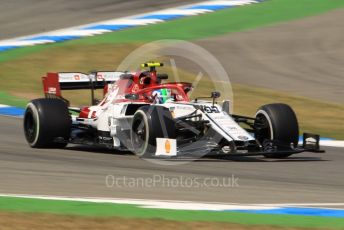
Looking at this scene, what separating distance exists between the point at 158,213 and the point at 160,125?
387 centimetres

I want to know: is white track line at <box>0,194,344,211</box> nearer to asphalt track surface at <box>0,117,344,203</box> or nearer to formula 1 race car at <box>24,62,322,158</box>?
asphalt track surface at <box>0,117,344,203</box>

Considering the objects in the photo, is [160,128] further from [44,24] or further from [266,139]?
[44,24]

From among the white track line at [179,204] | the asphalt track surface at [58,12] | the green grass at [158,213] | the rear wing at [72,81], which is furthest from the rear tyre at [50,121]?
the asphalt track surface at [58,12]

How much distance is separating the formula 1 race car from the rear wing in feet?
0.64

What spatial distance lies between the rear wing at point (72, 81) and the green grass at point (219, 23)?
10029mm

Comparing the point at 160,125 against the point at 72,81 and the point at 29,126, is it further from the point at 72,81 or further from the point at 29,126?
the point at 72,81

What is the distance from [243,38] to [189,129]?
49.0 ft

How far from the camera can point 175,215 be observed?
863cm

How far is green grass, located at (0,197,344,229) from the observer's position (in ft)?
27.6

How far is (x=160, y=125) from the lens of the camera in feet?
41.0

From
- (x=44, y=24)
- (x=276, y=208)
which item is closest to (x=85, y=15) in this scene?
(x=44, y=24)

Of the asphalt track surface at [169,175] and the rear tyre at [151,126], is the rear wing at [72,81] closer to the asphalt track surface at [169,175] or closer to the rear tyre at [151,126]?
the asphalt track surface at [169,175]

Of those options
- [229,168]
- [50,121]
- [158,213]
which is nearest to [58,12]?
[50,121]

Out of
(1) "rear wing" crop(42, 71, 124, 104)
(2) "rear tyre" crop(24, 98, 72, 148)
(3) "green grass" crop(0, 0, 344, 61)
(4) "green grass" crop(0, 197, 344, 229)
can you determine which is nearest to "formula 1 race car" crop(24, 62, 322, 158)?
(2) "rear tyre" crop(24, 98, 72, 148)
